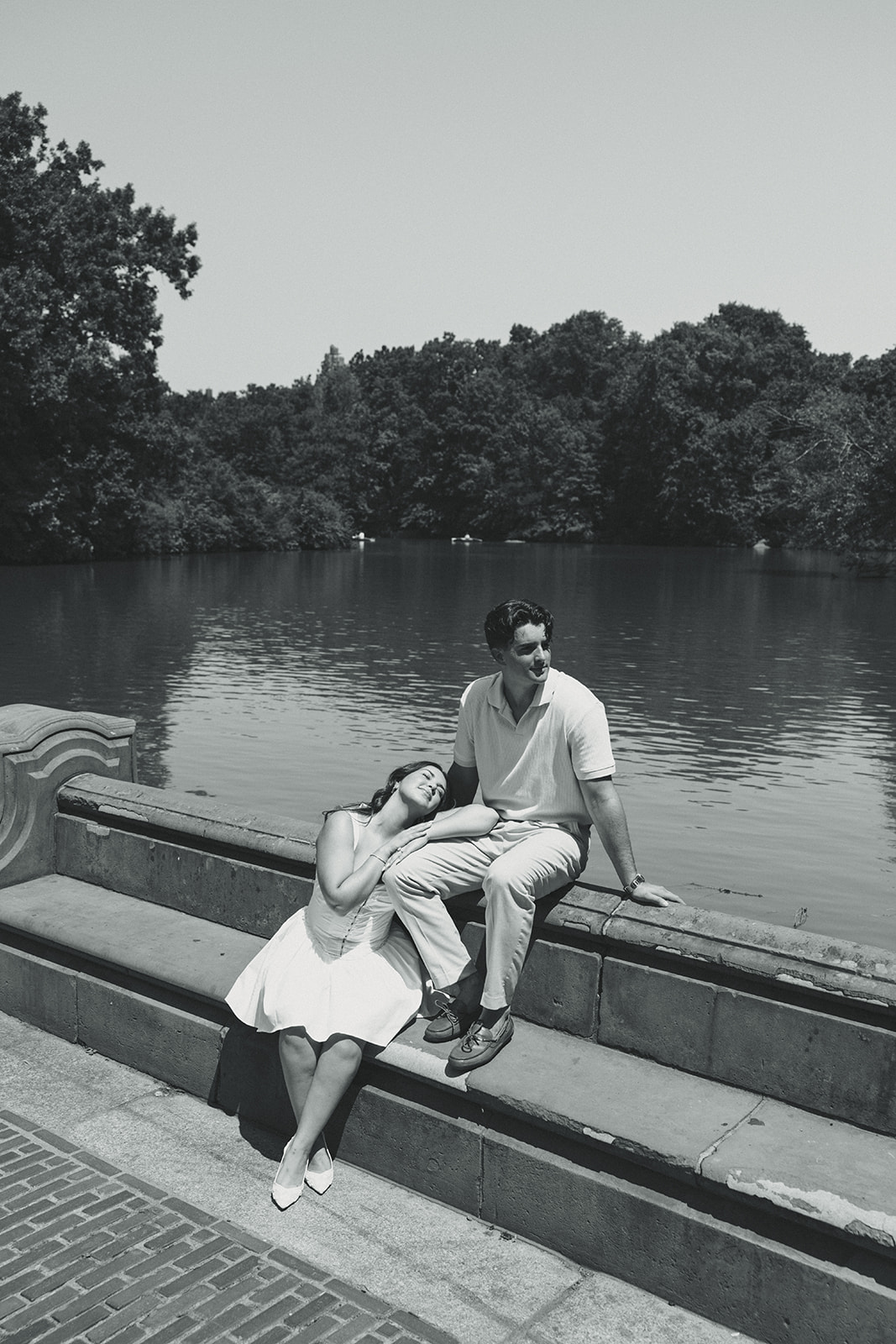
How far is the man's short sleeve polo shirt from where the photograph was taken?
436 cm

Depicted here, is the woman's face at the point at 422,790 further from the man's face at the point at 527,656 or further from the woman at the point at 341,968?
the man's face at the point at 527,656

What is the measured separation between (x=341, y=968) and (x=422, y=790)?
67 centimetres

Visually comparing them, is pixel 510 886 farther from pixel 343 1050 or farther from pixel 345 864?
pixel 343 1050

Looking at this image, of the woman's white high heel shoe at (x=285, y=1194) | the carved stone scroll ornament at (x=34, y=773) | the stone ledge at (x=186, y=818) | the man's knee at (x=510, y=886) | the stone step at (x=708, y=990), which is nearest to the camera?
the stone step at (x=708, y=990)

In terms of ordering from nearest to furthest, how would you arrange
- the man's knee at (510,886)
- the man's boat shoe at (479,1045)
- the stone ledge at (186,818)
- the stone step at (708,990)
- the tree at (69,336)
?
the stone step at (708,990), the man's boat shoe at (479,1045), the man's knee at (510,886), the stone ledge at (186,818), the tree at (69,336)

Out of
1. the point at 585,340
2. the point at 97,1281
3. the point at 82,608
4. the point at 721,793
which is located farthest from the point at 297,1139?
the point at 585,340

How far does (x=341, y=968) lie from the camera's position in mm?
4184

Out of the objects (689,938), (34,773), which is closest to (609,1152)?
(689,938)

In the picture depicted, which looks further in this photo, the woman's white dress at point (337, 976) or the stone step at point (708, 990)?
the woman's white dress at point (337, 976)

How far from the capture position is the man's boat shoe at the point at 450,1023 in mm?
4129

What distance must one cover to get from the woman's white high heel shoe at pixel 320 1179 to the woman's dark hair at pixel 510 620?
180 cm

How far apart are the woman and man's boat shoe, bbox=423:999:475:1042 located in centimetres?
9

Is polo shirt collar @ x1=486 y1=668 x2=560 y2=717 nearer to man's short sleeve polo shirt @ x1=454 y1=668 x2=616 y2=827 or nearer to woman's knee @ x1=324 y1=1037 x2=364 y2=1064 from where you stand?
man's short sleeve polo shirt @ x1=454 y1=668 x2=616 y2=827

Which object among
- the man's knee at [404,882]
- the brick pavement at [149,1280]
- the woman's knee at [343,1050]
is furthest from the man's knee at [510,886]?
the brick pavement at [149,1280]
